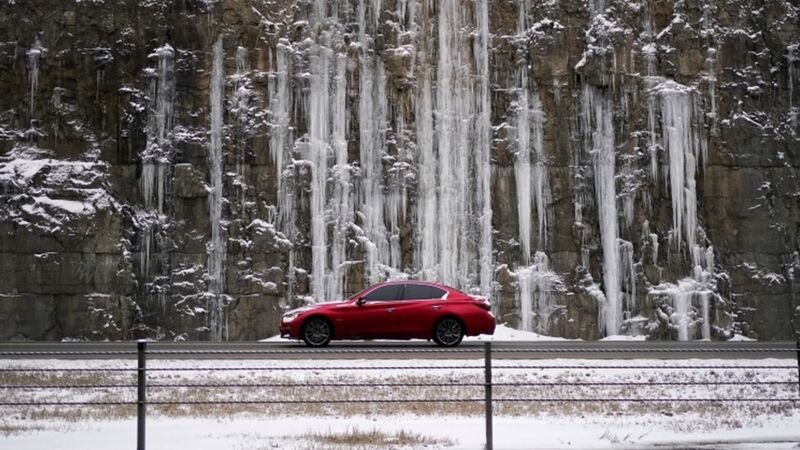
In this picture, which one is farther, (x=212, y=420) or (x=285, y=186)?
(x=285, y=186)

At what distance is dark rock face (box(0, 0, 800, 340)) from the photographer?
876 inches

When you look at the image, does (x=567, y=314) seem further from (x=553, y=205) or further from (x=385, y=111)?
(x=385, y=111)

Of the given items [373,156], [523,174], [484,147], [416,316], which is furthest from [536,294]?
[416,316]

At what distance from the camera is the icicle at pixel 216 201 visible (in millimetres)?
22094

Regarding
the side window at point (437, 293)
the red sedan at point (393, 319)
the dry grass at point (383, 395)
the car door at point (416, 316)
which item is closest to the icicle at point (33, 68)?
the red sedan at point (393, 319)

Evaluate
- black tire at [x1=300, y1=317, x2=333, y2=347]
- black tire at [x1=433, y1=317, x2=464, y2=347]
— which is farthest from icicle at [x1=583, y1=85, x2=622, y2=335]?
black tire at [x1=300, y1=317, x2=333, y2=347]

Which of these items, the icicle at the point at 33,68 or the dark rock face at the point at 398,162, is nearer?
the dark rock face at the point at 398,162

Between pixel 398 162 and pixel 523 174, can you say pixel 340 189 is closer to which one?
pixel 398 162

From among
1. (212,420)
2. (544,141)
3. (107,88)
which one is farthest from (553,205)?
(212,420)

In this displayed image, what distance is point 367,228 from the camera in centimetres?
2297

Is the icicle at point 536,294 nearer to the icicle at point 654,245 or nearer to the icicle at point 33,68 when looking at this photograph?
the icicle at point 654,245

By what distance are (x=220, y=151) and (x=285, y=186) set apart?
1995 millimetres

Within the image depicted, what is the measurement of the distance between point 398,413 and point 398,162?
1298 centimetres

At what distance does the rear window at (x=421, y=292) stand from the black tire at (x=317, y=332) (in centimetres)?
167
